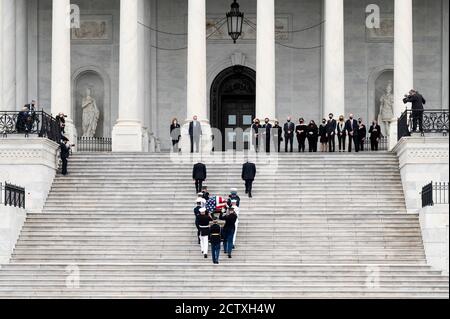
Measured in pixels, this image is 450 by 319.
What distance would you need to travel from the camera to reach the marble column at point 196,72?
2309 inches

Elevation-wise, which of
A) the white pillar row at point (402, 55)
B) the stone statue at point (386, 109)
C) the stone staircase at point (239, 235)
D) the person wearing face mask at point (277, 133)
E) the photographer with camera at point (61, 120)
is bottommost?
the stone staircase at point (239, 235)

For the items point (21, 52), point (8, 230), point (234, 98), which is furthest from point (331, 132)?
point (8, 230)

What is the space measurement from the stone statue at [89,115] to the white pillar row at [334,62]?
1249 centimetres

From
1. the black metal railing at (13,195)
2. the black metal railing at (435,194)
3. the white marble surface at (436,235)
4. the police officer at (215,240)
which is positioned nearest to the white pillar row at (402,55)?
the black metal railing at (435,194)

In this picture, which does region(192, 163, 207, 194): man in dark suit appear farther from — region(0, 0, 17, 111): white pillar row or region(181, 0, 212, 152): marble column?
region(0, 0, 17, 111): white pillar row

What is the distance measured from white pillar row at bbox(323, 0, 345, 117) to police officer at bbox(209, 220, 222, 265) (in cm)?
1691

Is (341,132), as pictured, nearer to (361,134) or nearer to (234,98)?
(361,134)

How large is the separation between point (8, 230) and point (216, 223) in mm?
7783

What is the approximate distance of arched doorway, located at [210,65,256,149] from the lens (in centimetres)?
6712

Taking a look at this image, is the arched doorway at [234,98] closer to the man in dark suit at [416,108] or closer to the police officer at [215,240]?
the man in dark suit at [416,108]

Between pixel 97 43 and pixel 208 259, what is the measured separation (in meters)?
24.7

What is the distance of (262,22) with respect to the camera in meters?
59.6

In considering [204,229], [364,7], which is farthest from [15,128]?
[364,7]
